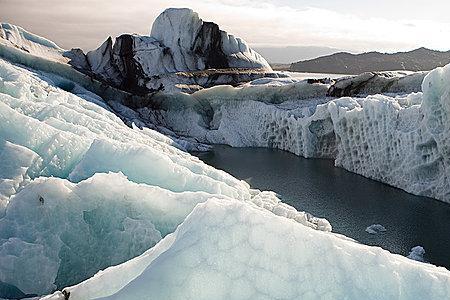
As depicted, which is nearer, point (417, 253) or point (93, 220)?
point (93, 220)

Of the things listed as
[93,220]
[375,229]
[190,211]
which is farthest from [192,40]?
[190,211]

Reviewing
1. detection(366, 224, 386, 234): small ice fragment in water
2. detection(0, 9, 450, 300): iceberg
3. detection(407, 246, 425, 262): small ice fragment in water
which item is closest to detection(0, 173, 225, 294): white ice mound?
detection(0, 9, 450, 300): iceberg

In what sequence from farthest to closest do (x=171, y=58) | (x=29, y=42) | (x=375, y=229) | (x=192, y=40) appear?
(x=192, y=40), (x=171, y=58), (x=29, y=42), (x=375, y=229)

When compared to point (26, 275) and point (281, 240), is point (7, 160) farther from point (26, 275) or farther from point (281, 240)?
point (281, 240)

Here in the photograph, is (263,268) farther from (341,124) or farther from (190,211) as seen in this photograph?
(341,124)

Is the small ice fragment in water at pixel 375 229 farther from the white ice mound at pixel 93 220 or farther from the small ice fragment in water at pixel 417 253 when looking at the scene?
the white ice mound at pixel 93 220

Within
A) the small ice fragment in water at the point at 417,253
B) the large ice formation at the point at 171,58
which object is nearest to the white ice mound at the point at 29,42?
the large ice formation at the point at 171,58

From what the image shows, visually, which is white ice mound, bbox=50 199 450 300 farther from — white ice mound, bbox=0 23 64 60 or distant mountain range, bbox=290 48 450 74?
distant mountain range, bbox=290 48 450 74
